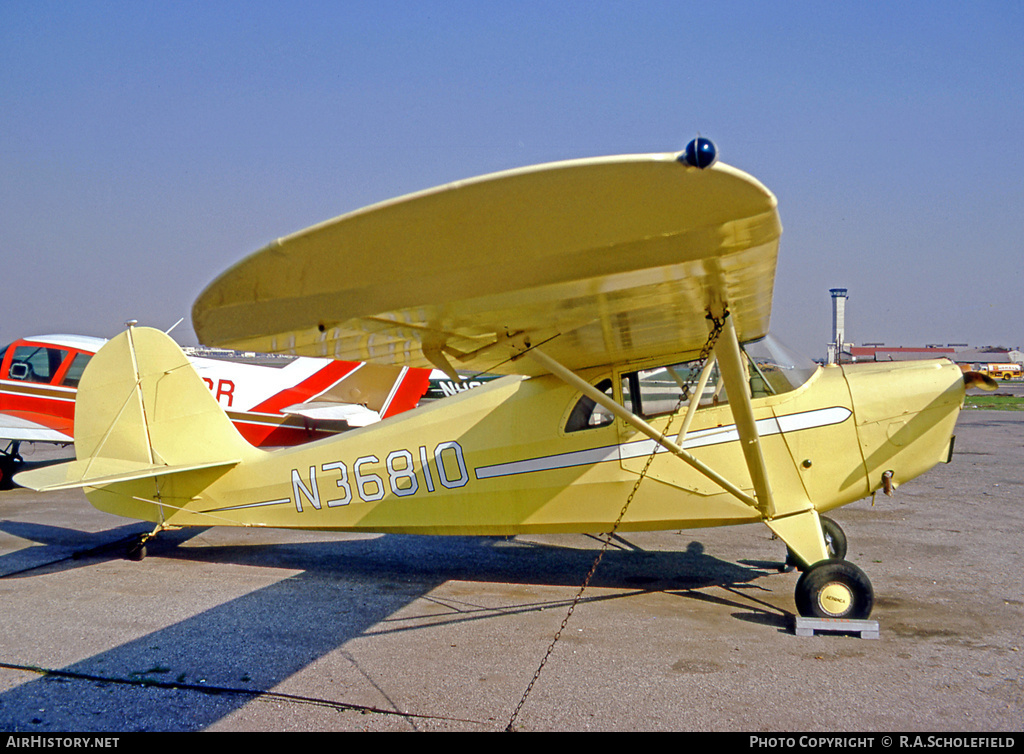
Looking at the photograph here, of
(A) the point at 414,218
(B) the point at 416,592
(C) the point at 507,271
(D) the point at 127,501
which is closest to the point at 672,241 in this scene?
(C) the point at 507,271

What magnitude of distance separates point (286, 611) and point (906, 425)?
16.2 feet

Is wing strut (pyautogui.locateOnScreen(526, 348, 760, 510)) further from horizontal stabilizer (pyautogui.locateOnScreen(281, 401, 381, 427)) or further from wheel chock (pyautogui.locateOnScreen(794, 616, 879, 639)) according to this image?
horizontal stabilizer (pyautogui.locateOnScreen(281, 401, 381, 427))

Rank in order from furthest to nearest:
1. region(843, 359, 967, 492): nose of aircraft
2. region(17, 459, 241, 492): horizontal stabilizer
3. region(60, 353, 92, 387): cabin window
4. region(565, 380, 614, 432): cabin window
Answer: region(60, 353, 92, 387): cabin window, region(17, 459, 241, 492): horizontal stabilizer, region(565, 380, 614, 432): cabin window, region(843, 359, 967, 492): nose of aircraft

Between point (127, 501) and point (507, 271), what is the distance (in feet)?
20.4

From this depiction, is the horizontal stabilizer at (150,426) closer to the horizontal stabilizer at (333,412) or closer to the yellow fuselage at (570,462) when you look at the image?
the yellow fuselage at (570,462)

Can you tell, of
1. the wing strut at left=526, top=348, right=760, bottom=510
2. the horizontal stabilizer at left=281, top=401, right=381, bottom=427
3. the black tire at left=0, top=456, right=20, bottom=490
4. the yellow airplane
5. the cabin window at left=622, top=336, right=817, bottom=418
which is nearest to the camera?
the yellow airplane

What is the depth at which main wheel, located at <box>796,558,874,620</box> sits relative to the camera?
4.87 m

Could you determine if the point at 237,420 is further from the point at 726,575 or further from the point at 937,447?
the point at 937,447

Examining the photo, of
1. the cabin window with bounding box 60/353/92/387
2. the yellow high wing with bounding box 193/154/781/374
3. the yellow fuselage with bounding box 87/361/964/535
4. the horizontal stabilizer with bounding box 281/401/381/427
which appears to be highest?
the yellow high wing with bounding box 193/154/781/374

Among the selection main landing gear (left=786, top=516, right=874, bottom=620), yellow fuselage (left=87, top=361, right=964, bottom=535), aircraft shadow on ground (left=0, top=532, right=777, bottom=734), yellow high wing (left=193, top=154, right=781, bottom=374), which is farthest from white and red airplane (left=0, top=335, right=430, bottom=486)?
yellow high wing (left=193, top=154, right=781, bottom=374)

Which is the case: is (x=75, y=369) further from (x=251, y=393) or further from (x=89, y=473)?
(x=89, y=473)

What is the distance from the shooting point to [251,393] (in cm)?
1484

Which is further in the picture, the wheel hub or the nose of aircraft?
the nose of aircraft

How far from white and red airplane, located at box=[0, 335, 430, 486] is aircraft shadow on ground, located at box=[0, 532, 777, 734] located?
239 inches
